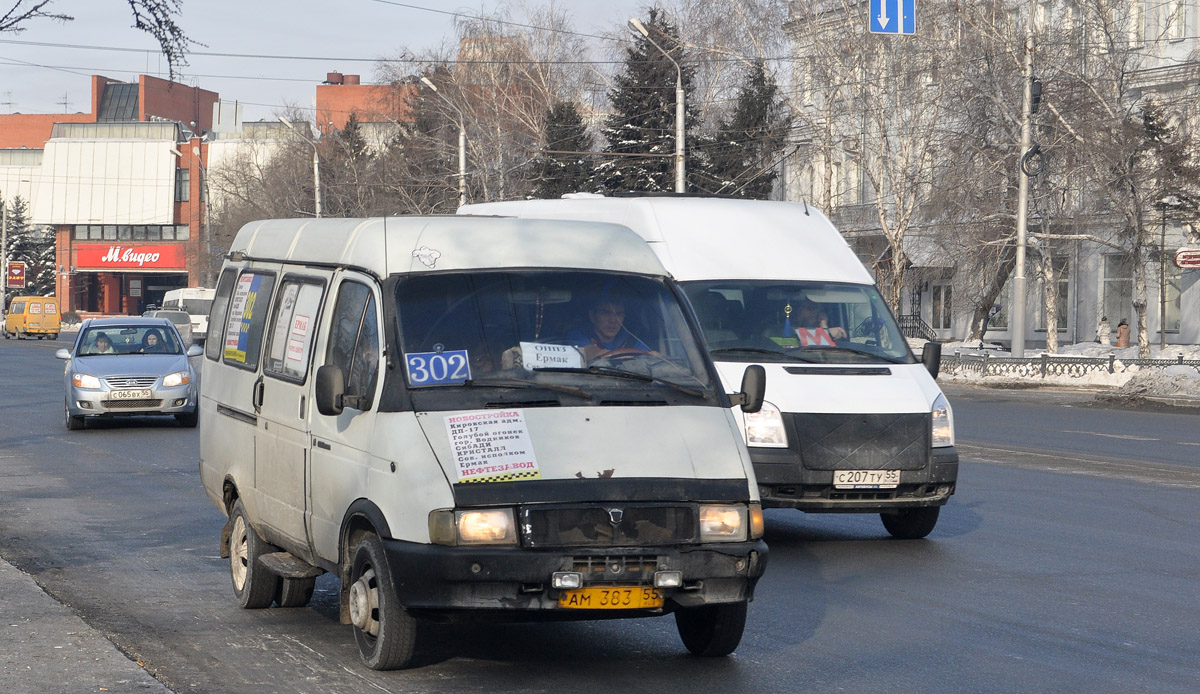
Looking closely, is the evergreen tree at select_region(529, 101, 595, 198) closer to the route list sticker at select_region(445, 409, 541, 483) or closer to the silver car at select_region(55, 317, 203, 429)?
the silver car at select_region(55, 317, 203, 429)

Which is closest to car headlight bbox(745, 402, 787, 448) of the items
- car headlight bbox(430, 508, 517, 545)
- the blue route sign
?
car headlight bbox(430, 508, 517, 545)

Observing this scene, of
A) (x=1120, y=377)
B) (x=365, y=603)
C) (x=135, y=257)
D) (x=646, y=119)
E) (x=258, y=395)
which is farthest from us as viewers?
(x=135, y=257)

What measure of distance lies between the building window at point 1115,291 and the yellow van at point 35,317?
48.2 meters

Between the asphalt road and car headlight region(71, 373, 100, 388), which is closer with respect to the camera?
the asphalt road

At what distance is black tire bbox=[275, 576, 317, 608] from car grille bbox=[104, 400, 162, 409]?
40.8ft

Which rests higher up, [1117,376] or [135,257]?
[135,257]

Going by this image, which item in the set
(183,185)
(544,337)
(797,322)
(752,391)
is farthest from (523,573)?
(183,185)

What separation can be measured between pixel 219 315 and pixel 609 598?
12.9 ft

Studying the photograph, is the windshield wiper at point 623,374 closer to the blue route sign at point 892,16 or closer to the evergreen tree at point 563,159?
the blue route sign at point 892,16

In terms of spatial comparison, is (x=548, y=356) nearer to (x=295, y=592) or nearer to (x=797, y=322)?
(x=295, y=592)

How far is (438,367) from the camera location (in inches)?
251

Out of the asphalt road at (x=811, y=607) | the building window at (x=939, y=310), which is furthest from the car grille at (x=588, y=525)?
the building window at (x=939, y=310)

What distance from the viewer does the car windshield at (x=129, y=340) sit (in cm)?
2097

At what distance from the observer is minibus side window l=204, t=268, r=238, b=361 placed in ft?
28.7
